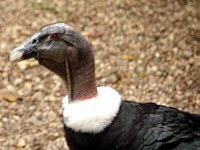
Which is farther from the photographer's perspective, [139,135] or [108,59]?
[108,59]

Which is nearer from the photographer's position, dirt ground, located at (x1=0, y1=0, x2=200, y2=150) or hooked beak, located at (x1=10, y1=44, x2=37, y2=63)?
hooked beak, located at (x1=10, y1=44, x2=37, y2=63)

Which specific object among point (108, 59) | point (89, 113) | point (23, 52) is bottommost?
point (108, 59)

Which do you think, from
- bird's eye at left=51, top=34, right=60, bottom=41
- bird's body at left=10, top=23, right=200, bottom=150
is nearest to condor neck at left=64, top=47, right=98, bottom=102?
bird's body at left=10, top=23, right=200, bottom=150

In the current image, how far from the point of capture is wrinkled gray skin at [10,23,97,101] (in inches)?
91.2

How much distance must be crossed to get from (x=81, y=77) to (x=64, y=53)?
0.53 ft

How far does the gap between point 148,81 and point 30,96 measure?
3.09 ft

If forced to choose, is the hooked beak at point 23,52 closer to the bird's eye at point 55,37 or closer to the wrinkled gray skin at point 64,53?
the wrinkled gray skin at point 64,53

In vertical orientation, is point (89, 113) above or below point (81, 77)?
below

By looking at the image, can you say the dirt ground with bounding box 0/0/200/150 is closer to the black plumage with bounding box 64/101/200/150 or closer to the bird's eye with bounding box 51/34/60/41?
the black plumage with bounding box 64/101/200/150

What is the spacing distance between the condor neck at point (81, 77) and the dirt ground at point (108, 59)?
851 millimetres

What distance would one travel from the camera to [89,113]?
234cm

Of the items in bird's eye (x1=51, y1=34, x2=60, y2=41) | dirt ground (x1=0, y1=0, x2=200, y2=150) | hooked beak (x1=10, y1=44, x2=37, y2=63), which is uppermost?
bird's eye (x1=51, y1=34, x2=60, y2=41)

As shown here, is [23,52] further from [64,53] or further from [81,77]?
[81,77]

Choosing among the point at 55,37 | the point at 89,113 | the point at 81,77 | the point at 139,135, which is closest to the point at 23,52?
the point at 55,37
